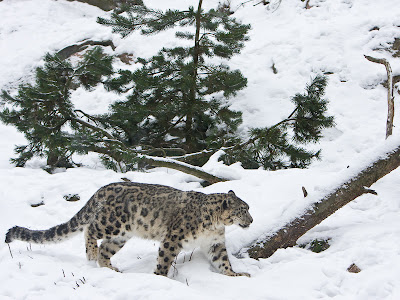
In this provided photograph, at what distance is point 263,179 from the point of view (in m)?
7.75

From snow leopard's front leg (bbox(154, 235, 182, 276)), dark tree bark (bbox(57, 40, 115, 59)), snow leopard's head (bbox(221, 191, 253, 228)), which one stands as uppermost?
snow leopard's head (bbox(221, 191, 253, 228))

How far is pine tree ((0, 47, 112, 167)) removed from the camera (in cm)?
975

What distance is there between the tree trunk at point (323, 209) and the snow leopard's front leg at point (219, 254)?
1.48 ft

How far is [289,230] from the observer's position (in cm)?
550

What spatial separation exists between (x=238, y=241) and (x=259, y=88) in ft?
30.9

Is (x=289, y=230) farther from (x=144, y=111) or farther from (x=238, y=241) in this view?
(x=144, y=111)

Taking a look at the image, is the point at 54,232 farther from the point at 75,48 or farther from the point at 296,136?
the point at 75,48

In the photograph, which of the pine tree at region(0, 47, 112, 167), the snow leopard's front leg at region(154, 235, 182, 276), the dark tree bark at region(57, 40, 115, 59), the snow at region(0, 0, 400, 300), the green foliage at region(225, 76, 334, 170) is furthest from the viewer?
the dark tree bark at region(57, 40, 115, 59)

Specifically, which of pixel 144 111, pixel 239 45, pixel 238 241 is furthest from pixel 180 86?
pixel 238 241

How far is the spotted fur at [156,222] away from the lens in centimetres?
512

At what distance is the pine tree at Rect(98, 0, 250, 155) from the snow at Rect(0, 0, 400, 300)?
54.2 inches

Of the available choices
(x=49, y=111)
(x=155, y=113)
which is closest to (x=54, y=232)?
(x=49, y=111)

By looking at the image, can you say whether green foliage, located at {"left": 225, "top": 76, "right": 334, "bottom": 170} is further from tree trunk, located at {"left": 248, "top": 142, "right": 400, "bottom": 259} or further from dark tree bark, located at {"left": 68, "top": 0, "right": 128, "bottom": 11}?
dark tree bark, located at {"left": 68, "top": 0, "right": 128, "bottom": 11}

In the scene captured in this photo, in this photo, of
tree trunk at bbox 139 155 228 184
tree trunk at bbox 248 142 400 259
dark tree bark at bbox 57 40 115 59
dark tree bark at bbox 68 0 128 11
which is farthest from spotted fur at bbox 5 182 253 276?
dark tree bark at bbox 68 0 128 11
